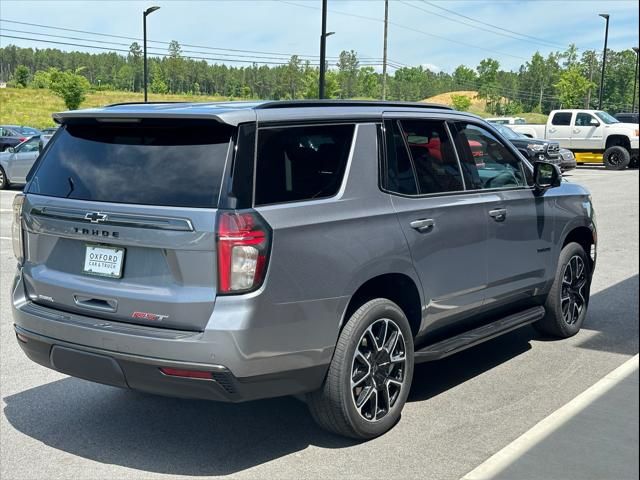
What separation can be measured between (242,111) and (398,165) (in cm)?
123

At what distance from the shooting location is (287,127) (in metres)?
4.00

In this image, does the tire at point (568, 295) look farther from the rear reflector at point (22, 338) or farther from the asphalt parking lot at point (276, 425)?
the rear reflector at point (22, 338)

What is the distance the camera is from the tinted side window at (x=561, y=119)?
30.8 metres

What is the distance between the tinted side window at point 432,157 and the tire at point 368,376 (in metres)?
0.96

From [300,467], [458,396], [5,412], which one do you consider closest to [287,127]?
[300,467]

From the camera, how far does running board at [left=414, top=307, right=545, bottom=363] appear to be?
4.68 metres

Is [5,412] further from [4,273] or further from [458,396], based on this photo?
[4,273]

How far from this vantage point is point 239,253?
357cm

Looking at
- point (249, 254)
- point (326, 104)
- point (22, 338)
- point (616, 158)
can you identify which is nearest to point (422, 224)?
point (326, 104)

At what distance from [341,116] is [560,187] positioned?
2602 mm

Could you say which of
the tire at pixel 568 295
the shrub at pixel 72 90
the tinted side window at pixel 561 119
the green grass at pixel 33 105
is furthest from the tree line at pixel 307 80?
the tire at pixel 568 295

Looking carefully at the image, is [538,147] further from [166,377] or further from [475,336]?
[166,377]

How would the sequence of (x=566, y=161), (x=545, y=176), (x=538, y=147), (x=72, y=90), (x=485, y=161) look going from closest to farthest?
(x=485, y=161) → (x=545, y=176) → (x=538, y=147) → (x=566, y=161) → (x=72, y=90)

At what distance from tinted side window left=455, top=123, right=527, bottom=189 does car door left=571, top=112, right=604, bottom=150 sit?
2635cm
